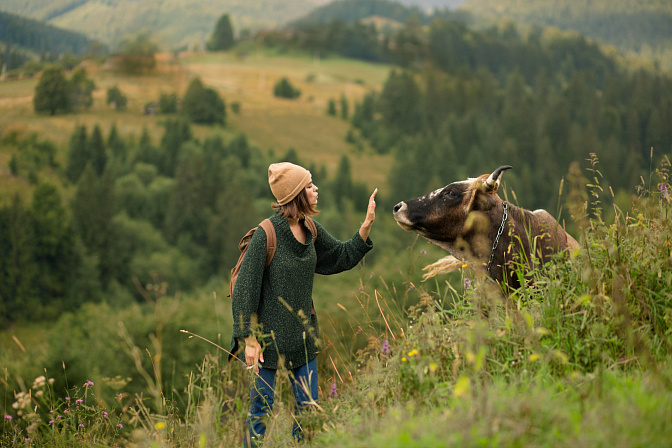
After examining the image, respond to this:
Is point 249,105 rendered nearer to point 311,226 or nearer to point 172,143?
point 172,143

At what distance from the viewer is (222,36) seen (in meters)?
162

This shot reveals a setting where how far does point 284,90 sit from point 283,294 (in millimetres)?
136640

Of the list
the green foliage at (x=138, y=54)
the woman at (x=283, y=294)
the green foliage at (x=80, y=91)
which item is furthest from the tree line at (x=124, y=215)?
the woman at (x=283, y=294)

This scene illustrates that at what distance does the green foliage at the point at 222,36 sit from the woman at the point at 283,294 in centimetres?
16619

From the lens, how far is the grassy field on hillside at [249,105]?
355 ft

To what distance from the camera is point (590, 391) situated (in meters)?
2.61

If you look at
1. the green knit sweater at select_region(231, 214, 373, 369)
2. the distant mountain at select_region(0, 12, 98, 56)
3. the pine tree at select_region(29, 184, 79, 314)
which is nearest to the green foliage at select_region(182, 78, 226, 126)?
the distant mountain at select_region(0, 12, 98, 56)

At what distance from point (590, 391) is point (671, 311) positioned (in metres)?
0.94

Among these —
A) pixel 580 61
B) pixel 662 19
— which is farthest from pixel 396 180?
pixel 662 19

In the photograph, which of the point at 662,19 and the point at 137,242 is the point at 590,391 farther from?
the point at 662,19

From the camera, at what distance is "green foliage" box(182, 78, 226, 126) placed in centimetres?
12162

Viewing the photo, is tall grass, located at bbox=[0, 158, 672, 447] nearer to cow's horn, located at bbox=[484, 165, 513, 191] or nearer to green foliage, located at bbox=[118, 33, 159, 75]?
cow's horn, located at bbox=[484, 165, 513, 191]

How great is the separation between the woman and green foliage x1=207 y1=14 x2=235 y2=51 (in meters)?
166

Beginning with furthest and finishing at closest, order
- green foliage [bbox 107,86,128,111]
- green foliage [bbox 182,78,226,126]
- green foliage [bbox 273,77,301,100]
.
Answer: green foliage [bbox 273,77,301,100]
green foliage [bbox 182,78,226,126]
green foliage [bbox 107,86,128,111]
